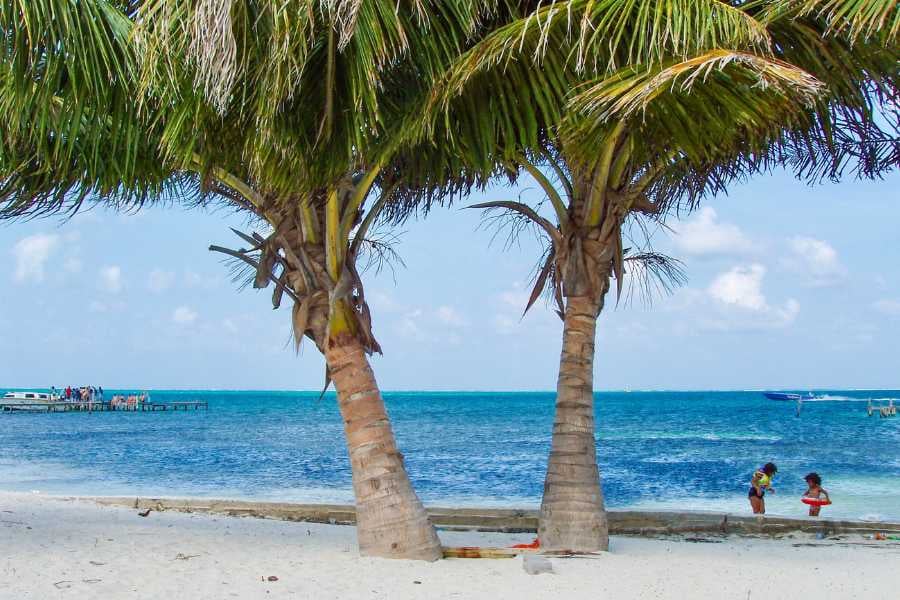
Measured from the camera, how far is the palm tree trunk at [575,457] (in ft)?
28.1

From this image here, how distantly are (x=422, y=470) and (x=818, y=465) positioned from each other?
15.5 m

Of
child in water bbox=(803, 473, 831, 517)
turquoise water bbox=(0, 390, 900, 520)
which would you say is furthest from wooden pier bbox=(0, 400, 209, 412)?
child in water bbox=(803, 473, 831, 517)

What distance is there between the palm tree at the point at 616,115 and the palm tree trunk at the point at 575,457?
13mm

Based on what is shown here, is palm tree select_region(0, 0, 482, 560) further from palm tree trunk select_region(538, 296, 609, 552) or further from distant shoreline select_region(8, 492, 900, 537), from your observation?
distant shoreline select_region(8, 492, 900, 537)

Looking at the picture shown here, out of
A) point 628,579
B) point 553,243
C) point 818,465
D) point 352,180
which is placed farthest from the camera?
point 818,465

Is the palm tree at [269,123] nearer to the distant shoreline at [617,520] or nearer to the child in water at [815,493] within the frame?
the distant shoreline at [617,520]

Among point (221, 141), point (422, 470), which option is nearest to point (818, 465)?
point (422, 470)

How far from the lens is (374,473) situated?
8.10m

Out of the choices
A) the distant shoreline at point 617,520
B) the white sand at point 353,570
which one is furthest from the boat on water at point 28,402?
the white sand at point 353,570

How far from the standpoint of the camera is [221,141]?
7.35 metres

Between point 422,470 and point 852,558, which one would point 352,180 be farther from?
point 422,470

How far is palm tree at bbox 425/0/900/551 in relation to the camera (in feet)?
20.8

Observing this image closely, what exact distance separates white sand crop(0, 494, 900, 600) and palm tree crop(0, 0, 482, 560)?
30.7 inches

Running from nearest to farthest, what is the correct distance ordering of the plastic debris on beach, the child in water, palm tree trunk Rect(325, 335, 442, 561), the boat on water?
the plastic debris on beach
palm tree trunk Rect(325, 335, 442, 561)
the child in water
the boat on water
